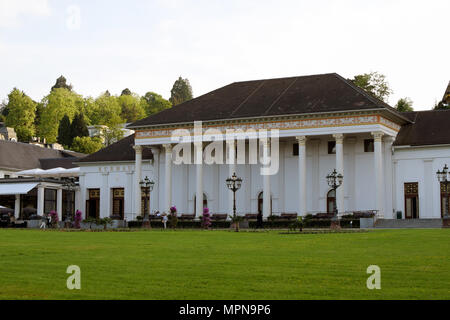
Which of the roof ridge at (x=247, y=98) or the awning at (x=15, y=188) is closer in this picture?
the roof ridge at (x=247, y=98)

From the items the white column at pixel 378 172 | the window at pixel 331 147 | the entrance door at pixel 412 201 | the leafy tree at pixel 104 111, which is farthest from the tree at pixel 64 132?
the white column at pixel 378 172

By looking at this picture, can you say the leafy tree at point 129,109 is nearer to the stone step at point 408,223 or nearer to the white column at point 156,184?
the white column at point 156,184

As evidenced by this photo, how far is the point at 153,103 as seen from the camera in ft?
493

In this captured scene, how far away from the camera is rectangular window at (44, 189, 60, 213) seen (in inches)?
2805

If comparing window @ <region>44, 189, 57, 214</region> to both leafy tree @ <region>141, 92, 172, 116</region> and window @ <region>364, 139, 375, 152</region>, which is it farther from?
leafy tree @ <region>141, 92, 172, 116</region>

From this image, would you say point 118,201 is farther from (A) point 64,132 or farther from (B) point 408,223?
(A) point 64,132

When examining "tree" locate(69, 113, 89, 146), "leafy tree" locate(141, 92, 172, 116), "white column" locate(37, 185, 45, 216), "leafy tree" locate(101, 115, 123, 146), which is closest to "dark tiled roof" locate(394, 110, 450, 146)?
"white column" locate(37, 185, 45, 216)

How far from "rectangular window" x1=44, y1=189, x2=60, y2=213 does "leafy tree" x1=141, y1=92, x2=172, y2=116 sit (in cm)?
6969

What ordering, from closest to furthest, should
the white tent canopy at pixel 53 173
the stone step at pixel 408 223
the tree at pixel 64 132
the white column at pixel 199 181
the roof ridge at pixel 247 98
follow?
1. the stone step at pixel 408 223
2. the roof ridge at pixel 247 98
3. the white column at pixel 199 181
4. the white tent canopy at pixel 53 173
5. the tree at pixel 64 132

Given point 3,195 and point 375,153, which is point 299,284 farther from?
point 3,195

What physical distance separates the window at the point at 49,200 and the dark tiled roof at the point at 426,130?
115 feet

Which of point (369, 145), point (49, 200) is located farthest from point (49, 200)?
point (369, 145)

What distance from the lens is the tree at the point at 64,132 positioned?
391ft
